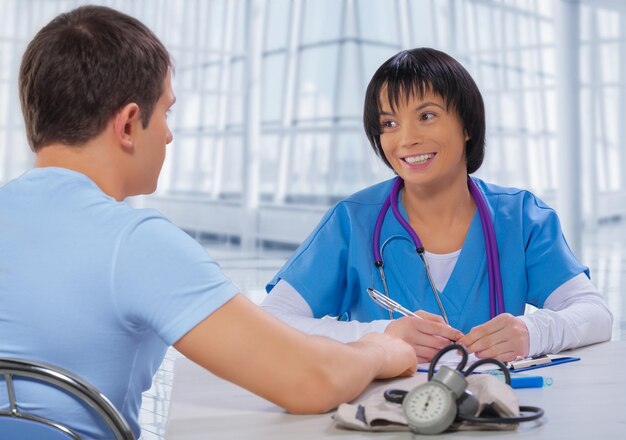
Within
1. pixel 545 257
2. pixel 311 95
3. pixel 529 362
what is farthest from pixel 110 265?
pixel 311 95

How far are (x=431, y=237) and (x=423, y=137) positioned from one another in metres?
0.21

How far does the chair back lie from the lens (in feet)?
3.07

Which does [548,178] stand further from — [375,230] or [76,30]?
[76,30]

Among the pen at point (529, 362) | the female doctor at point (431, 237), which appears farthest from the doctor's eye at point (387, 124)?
the pen at point (529, 362)

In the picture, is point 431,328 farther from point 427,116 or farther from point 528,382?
point 427,116

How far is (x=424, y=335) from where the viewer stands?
138cm

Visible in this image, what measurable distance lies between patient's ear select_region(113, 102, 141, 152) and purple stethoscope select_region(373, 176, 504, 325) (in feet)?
2.55

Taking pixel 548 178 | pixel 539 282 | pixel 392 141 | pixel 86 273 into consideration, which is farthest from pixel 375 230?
pixel 548 178

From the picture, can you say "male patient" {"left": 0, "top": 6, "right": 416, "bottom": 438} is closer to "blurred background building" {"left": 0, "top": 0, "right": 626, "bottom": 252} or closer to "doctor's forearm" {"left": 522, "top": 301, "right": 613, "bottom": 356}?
"doctor's forearm" {"left": 522, "top": 301, "right": 613, "bottom": 356}

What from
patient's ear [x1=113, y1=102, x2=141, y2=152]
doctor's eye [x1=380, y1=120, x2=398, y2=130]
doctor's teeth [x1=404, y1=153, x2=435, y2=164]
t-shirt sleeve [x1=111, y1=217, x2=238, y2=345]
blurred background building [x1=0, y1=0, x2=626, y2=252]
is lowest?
t-shirt sleeve [x1=111, y1=217, x2=238, y2=345]

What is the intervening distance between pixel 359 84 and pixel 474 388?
909 cm

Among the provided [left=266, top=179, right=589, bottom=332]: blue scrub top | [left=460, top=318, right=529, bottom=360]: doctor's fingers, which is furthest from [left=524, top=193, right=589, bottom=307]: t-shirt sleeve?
A: [left=460, top=318, right=529, bottom=360]: doctor's fingers

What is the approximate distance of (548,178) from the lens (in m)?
12.1

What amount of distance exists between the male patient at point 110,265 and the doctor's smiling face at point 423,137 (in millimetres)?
735
